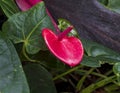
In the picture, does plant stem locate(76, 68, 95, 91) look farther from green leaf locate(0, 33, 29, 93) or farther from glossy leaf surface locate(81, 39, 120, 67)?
green leaf locate(0, 33, 29, 93)

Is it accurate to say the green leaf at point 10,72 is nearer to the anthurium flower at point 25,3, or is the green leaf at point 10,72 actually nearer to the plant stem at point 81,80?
the anthurium flower at point 25,3

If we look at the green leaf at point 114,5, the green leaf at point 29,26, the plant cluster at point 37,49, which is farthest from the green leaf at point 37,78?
the green leaf at point 114,5

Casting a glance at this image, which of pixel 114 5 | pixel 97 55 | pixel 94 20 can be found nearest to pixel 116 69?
pixel 97 55

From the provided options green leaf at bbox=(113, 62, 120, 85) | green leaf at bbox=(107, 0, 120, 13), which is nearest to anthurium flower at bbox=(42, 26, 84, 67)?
green leaf at bbox=(113, 62, 120, 85)

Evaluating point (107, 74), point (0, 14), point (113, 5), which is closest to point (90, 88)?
point (107, 74)

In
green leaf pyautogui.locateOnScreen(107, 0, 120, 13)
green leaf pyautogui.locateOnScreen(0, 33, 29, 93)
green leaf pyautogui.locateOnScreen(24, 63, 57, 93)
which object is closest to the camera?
green leaf pyautogui.locateOnScreen(0, 33, 29, 93)

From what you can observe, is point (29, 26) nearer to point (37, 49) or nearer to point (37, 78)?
point (37, 49)
